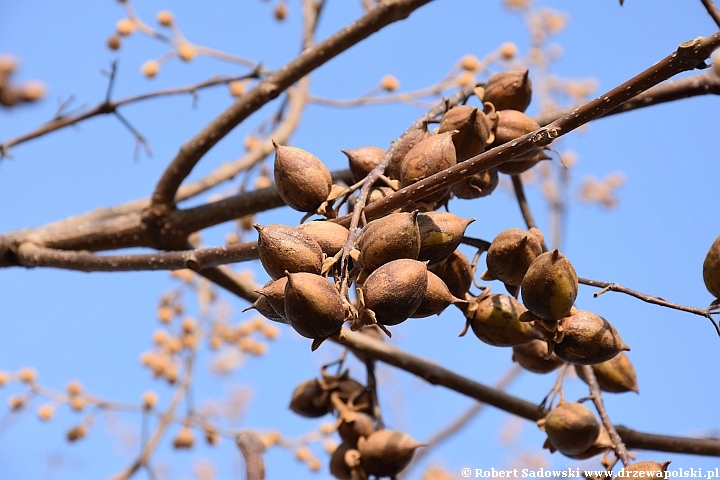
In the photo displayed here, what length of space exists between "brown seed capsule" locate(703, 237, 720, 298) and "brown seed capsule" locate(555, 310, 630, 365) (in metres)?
0.17

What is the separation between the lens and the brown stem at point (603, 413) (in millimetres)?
1434

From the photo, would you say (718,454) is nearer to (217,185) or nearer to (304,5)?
(217,185)

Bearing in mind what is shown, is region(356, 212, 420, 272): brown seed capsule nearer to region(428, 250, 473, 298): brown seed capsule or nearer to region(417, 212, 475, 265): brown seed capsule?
region(417, 212, 475, 265): brown seed capsule

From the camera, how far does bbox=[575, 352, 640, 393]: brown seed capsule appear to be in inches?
64.3

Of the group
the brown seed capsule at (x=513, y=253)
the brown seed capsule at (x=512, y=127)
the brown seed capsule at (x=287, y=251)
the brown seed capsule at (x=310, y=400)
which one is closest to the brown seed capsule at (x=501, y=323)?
the brown seed capsule at (x=513, y=253)

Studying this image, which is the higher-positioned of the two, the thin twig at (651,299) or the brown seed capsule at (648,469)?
the thin twig at (651,299)

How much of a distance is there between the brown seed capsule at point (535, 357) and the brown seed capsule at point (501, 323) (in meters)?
0.22

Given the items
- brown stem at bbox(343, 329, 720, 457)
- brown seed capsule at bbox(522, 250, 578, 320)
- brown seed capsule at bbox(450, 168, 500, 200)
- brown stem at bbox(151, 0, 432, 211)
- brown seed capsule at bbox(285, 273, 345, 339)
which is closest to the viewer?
brown seed capsule at bbox(285, 273, 345, 339)

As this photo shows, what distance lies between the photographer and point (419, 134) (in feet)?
4.42

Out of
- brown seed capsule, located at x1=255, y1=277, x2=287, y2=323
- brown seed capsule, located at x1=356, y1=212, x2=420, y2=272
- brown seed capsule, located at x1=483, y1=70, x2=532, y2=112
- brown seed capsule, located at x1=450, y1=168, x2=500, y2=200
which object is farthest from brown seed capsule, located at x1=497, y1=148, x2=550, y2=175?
brown seed capsule, located at x1=255, y1=277, x2=287, y2=323

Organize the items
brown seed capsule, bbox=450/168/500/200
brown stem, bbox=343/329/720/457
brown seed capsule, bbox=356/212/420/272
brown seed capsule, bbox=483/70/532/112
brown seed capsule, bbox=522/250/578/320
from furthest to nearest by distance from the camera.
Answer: brown stem, bbox=343/329/720/457 → brown seed capsule, bbox=483/70/532/112 → brown seed capsule, bbox=450/168/500/200 → brown seed capsule, bbox=522/250/578/320 → brown seed capsule, bbox=356/212/420/272

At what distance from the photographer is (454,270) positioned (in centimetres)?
130

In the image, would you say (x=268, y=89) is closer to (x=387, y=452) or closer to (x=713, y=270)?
(x=387, y=452)

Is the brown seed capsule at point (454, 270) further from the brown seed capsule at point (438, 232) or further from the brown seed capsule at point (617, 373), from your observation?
the brown seed capsule at point (617, 373)
